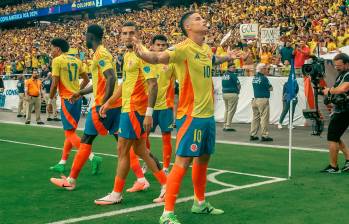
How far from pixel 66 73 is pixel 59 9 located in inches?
1850

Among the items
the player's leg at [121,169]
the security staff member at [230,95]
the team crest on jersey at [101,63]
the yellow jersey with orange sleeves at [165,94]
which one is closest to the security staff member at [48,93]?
the security staff member at [230,95]

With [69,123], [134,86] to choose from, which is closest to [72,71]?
[69,123]

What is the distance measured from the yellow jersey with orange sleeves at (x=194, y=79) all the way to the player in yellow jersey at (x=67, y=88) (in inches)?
147

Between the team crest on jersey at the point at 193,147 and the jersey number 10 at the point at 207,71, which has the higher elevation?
the jersey number 10 at the point at 207,71

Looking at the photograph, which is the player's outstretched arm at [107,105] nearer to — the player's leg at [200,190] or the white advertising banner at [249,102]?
the player's leg at [200,190]

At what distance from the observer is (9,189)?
8.00m

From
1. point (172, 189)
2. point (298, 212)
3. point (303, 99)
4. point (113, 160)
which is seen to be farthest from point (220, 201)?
point (303, 99)

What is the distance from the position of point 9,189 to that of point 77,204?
1642 mm

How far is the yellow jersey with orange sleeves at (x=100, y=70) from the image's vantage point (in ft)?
24.1

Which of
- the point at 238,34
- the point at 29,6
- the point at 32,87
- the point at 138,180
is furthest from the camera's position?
the point at 29,6

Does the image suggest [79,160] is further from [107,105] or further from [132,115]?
[132,115]

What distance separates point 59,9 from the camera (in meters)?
54.5

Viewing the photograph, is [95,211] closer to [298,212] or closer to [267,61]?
[298,212]

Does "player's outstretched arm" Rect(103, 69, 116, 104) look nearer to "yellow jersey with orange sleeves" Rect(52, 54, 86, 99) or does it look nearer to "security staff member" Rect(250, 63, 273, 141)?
"yellow jersey with orange sleeves" Rect(52, 54, 86, 99)
